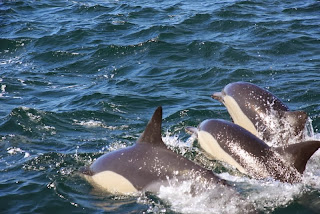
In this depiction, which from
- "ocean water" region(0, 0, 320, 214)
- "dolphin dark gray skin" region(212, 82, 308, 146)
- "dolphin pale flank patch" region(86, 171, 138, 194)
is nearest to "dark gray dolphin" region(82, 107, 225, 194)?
"dolphin pale flank patch" region(86, 171, 138, 194)

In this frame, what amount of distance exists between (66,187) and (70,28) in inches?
494

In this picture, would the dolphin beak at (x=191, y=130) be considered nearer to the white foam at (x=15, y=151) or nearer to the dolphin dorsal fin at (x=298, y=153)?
the dolphin dorsal fin at (x=298, y=153)

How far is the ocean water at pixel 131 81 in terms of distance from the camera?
32.8 feet

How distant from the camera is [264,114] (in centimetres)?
1230

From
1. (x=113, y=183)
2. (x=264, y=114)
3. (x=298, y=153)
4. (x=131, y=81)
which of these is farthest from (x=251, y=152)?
(x=131, y=81)

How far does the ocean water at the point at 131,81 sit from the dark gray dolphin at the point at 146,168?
0.20 metres

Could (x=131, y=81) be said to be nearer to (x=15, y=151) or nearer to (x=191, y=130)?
(x=191, y=130)

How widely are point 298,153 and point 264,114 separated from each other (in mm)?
2358

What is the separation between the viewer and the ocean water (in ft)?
32.8

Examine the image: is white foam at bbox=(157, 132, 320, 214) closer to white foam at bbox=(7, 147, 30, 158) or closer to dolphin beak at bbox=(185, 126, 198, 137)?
dolphin beak at bbox=(185, 126, 198, 137)

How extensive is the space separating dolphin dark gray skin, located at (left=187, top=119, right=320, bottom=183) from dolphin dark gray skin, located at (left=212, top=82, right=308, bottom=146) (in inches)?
37.8

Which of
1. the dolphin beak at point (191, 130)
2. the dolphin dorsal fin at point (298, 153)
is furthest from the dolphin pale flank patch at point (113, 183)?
the dolphin beak at point (191, 130)

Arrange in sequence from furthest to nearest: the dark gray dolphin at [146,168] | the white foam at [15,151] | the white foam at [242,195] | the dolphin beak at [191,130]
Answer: the dolphin beak at [191,130], the white foam at [15,151], the dark gray dolphin at [146,168], the white foam at [242,195]

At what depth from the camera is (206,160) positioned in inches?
460
